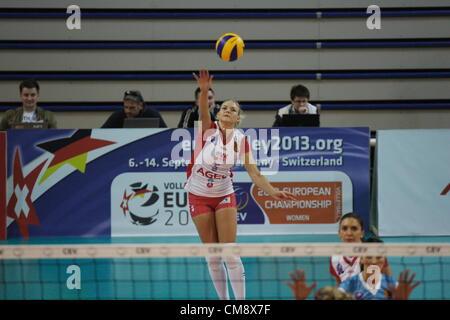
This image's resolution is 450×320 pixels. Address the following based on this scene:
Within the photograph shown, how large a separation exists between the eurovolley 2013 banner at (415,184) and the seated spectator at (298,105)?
1.18m

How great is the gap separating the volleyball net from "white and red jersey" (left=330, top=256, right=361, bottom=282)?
0.59 meters

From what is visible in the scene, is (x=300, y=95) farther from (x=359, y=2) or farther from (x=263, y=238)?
(x=359, y=2)

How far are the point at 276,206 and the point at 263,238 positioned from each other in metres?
0.52

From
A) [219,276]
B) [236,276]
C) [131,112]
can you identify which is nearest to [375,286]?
[236,276]

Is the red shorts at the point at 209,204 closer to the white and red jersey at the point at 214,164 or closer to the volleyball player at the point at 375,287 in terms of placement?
the white and red jersey at the point at 214,164

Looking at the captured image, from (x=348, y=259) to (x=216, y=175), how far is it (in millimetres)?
1623

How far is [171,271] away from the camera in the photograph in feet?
23.1

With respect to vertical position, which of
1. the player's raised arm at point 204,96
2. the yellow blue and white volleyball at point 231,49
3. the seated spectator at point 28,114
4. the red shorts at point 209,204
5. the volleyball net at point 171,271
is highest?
the yellow blue and white volleyball at point 231,49

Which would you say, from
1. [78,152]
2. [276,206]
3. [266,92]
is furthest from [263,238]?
[266,92]

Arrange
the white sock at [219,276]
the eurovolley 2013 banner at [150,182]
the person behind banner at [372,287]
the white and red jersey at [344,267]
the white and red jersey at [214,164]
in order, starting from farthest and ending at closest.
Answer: the eurovolley 2013 banner at [150,182] < the white and red jersey at [214,164] < the white sock at [219,276] < the white and red jersey at [344,267] < the person behind banner at [372,287]

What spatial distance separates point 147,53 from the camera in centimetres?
1248

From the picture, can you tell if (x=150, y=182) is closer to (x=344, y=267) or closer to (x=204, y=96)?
(x=204, y=96)

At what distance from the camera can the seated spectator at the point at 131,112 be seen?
30.8ft

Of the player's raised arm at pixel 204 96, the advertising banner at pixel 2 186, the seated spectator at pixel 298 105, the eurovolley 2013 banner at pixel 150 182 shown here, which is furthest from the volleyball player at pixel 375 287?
the advertising banner at pixel 2 186
